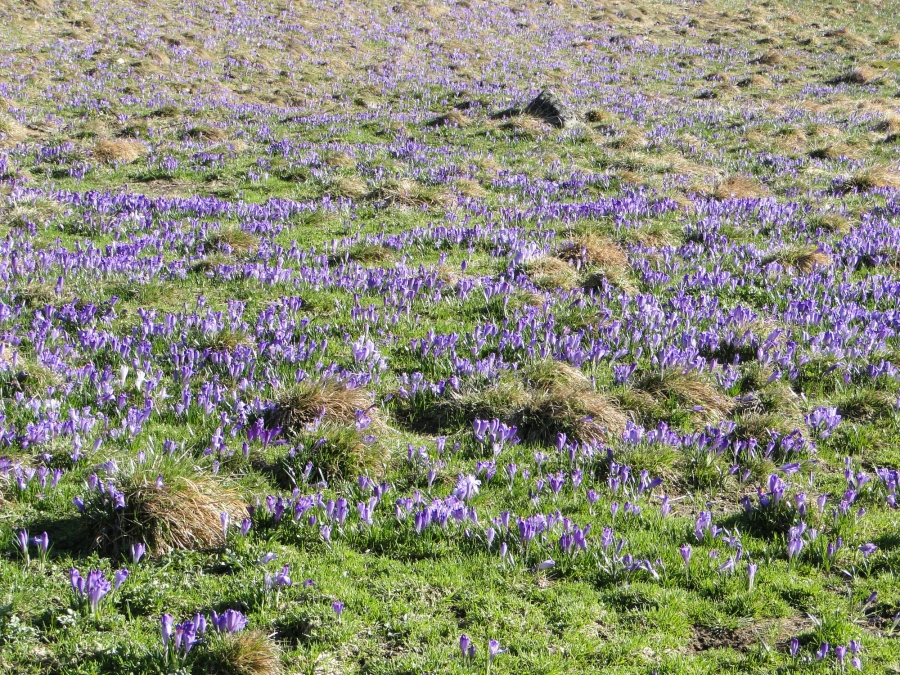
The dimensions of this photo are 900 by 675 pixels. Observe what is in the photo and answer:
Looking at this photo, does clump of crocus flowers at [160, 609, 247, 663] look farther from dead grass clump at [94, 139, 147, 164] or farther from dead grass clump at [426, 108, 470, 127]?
dead grass clump at [426, 108, 470, 127]

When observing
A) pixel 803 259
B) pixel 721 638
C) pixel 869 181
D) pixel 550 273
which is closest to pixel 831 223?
pixel 803 259

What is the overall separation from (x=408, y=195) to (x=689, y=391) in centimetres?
888

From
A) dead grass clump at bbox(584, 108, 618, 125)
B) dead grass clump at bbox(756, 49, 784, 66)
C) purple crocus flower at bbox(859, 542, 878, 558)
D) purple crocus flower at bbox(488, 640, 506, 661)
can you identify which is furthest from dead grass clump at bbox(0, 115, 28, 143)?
dead grass clump at bbox(756, 49, 784, 66)

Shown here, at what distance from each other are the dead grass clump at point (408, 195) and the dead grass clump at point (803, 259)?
6.36m

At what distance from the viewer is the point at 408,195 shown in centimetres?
1495

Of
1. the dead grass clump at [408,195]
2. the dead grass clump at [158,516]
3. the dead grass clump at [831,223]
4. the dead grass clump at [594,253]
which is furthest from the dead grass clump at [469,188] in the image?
the dead grass clump at [158,516]

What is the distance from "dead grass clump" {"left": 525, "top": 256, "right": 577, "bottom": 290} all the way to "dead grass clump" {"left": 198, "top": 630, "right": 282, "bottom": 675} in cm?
714

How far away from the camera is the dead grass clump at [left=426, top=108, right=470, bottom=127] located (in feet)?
73.1

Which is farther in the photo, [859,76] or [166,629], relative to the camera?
[859,76]

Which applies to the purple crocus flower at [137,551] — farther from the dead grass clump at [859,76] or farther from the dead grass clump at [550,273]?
the dead grass clump at [859,76]

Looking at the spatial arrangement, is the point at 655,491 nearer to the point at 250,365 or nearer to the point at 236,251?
the point at 250,365

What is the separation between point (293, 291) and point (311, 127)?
13.0m

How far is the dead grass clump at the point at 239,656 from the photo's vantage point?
→ 13.2ft

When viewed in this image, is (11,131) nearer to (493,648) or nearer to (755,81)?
(493,648)
